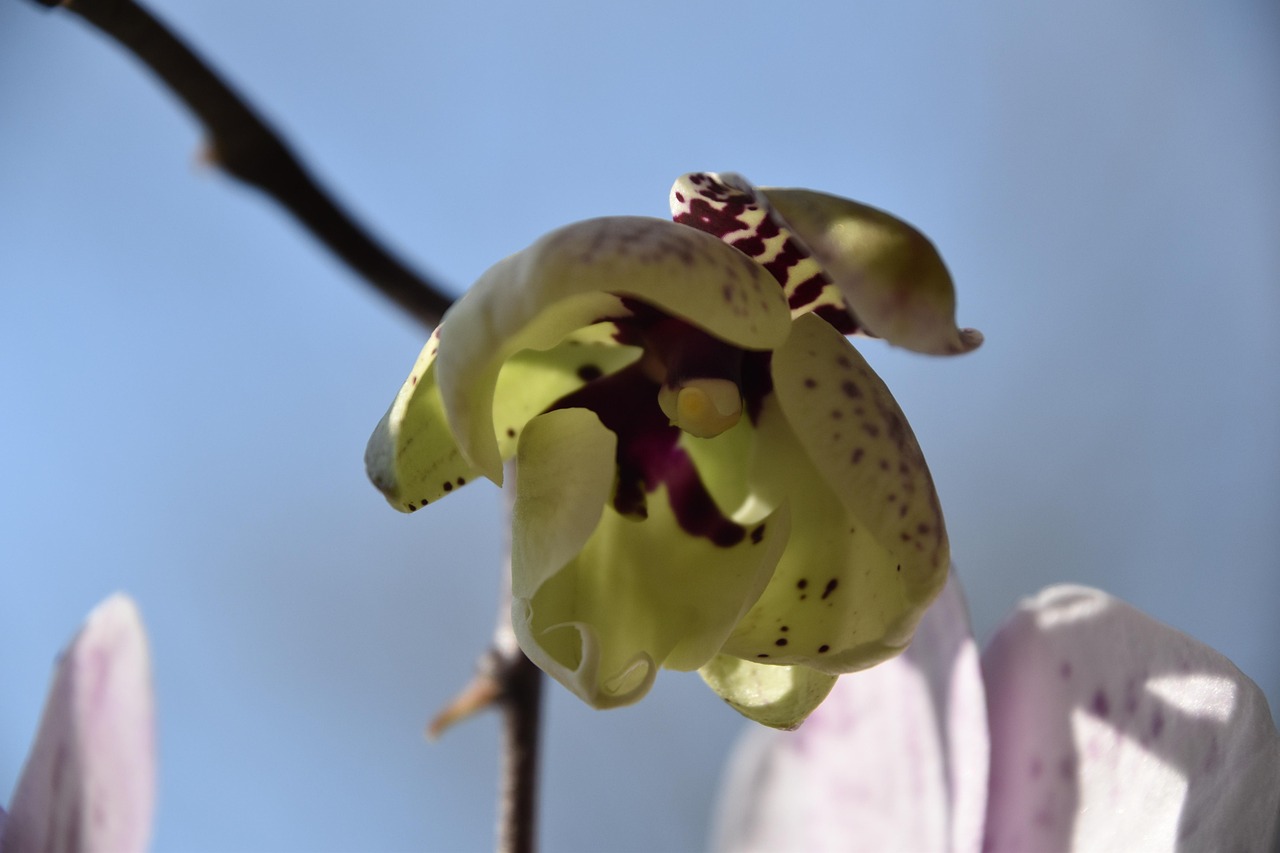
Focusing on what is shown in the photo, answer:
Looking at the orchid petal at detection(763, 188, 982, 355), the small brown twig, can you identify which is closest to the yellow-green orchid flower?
the orchid petal at detection(763, 188, 982, 355)

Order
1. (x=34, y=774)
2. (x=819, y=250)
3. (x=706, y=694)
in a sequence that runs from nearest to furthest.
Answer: (x=819, y=250)
(x=34, y=774)
(x=706, y=694)

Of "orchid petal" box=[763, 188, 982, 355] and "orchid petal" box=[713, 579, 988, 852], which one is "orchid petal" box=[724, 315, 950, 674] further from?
"orchid petal" box=[713, 579, 988, 852]

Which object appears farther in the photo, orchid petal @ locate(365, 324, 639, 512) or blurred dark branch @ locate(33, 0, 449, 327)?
blurred dark branch @ locate(33, 0, 449, 327)

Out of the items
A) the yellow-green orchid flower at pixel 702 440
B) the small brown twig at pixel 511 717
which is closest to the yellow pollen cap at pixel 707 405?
the yellow-green orchid flower at pixel 702 440

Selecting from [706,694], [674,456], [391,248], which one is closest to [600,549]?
[674,456]

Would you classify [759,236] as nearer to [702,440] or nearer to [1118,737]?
[702,440]

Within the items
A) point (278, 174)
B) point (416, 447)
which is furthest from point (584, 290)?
point (278, 174)

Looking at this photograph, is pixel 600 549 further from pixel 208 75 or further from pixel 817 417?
pixel 208 75
